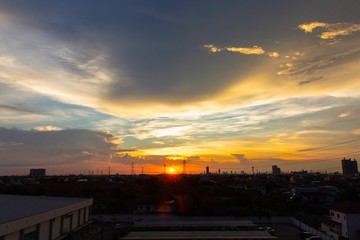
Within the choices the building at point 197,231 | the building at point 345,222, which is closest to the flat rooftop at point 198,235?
the building at point 197,231

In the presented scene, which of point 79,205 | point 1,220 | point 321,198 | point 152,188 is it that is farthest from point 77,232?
point 321,198

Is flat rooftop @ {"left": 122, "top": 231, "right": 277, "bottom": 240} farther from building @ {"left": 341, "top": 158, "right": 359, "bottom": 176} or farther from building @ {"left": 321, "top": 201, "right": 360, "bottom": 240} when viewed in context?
building @ {"left": 341, "top": 158, "right": 359, "bottom": 176}

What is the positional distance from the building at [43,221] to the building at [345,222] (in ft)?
62.6

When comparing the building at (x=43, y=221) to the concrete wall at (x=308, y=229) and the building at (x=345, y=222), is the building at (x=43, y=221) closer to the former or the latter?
the concrete wall at (x=308, y=229)

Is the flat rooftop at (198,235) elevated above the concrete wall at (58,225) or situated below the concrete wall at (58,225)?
below

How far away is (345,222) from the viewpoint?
23.1 metres

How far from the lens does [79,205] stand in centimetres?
2091

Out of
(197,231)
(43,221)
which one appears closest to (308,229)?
(197,231)

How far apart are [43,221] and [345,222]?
69.9ft

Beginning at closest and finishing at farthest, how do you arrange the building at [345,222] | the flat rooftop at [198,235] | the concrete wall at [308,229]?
the flat rooftop at [198,235] < the building at [345,222] < the concrete wall at [308,229]

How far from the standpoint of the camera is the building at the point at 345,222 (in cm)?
2284

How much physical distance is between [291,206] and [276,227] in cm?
1247

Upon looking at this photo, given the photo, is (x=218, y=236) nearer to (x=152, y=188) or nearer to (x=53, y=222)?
(x=53, y=222)

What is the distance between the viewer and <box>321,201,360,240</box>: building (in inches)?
899
